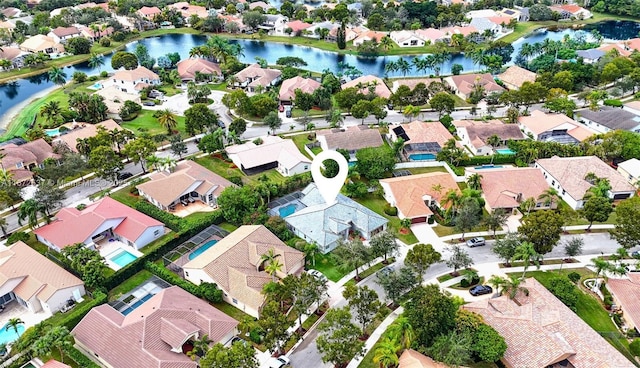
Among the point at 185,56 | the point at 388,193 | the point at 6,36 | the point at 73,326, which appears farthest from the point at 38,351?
the point at 6,36

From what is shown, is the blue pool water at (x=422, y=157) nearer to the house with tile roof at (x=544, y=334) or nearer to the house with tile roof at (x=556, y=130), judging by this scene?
the house with tile roof at (x=556, y=130)

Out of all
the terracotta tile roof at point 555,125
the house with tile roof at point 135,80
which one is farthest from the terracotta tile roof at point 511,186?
the house with tile roof at point 135,80

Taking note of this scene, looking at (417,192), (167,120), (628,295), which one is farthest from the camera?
(167,120)

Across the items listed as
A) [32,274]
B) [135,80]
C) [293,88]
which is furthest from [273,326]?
[135,80]

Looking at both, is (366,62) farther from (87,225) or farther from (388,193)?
(87,225)

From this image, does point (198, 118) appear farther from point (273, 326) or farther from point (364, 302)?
point (364, 302)

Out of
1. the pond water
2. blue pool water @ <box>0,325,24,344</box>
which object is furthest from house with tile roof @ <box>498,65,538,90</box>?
blue pool water @ <box>0,325,24,344</box>

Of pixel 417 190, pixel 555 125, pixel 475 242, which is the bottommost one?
pixel 555 125
